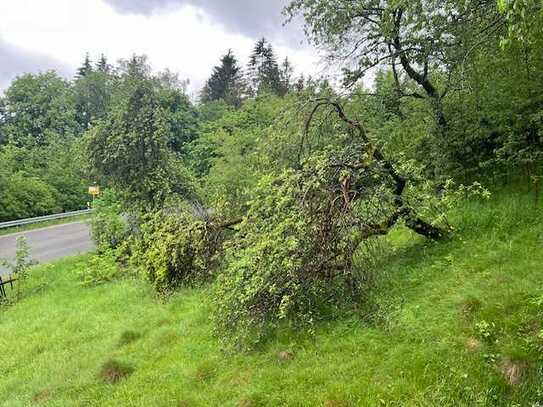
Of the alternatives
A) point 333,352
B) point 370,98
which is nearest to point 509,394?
point 333,352

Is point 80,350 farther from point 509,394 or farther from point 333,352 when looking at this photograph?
point 509,394

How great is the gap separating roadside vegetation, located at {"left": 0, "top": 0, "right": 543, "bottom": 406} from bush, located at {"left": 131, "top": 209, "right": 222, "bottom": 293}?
35mm

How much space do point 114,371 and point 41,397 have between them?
0.88m

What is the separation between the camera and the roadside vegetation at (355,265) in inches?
170

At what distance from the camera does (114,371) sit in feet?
17.7

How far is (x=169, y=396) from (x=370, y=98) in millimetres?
7861

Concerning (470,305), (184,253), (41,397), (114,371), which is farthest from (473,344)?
(184,253)

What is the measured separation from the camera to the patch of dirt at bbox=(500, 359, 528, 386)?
372cm

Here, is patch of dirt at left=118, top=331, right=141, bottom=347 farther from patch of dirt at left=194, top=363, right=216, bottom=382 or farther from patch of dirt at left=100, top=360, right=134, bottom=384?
patch of dirt at left=194, top=363, right=216, bottom=382

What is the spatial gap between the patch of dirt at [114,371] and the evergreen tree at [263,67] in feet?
120

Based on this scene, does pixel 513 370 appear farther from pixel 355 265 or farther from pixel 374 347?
pixel 355 265

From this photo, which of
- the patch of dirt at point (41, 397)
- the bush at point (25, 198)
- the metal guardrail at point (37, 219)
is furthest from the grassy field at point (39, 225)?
the patch of dirt at point (41, 397)

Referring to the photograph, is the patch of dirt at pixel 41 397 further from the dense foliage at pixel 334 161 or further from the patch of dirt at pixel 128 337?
the dense foliage at pixel 334 161

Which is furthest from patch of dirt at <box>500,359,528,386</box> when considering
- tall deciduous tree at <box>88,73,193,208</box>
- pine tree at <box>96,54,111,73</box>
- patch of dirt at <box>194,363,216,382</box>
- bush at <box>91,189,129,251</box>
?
pine tree at <box>96,54,111,73</box>
